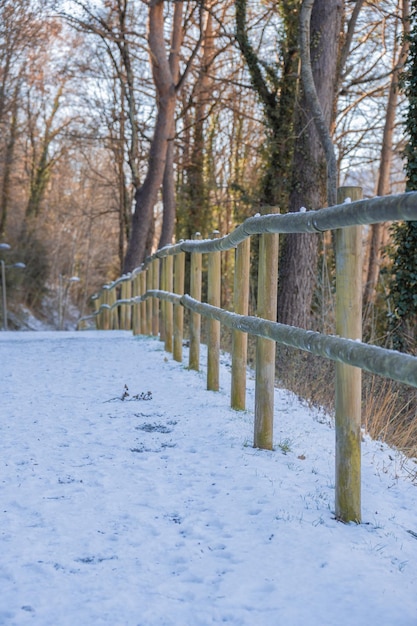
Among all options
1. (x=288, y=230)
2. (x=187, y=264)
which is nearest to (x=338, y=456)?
(x=288, y=230)

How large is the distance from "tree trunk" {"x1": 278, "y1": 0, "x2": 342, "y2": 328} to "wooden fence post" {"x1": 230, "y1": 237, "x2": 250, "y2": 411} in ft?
21.6

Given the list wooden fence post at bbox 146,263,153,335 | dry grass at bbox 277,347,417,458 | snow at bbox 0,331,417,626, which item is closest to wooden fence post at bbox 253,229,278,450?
snow at bbox 0,331,417,626

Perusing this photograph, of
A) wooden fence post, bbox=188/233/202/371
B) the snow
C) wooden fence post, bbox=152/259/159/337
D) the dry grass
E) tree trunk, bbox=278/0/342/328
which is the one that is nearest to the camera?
the snow

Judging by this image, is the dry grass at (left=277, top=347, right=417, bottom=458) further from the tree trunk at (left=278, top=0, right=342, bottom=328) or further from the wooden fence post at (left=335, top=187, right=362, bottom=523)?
the wooden fence post at (left=335, top=187, right=362, bottom=523)

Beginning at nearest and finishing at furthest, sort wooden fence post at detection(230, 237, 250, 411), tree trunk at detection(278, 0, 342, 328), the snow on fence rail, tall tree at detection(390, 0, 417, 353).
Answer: the snow on fence rail, wooden fence post at detection(230, 237, 250, 411), tall tree at detection(390, 0, 417, 353), tree trunk at detection(278, 0, 342, 328)

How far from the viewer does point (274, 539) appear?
3115 mm

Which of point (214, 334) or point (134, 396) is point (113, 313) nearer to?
point (214, 334)

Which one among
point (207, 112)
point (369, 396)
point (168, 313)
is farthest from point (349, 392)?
point (207, 112)

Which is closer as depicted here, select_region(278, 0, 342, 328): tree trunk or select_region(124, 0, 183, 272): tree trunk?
select_region(278, 0, 342, 328): tree trunk

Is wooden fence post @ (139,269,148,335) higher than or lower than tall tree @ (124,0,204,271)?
lower

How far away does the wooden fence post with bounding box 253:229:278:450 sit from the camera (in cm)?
450

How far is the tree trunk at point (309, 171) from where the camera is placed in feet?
39.9

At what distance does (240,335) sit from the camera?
5434mm

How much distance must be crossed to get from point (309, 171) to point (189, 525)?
32.6 ft
